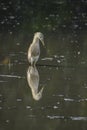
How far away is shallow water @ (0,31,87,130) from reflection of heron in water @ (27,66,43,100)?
0.20ft

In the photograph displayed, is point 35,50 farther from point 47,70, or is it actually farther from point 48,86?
point 48,86

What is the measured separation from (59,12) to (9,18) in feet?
7.72

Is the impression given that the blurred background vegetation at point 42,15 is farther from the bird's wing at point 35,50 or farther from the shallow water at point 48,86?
the bird's wing at point 35,50

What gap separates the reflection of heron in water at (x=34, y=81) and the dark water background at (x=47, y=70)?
8cm

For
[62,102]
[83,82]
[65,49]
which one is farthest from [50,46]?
[62,102]

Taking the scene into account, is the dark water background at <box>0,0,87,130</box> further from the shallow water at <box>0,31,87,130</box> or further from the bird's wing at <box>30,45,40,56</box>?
the bird's wing at <box>30,45,40,56</box>

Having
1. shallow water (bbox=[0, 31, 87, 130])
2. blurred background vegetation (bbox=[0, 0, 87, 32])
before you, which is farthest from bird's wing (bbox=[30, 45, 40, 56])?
blurred background vegetation (bbox=[0, 0, 87, 32])

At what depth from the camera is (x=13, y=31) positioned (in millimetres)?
18031

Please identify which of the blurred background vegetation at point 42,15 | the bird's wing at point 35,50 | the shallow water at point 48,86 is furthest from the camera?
the blurred background vegetation at point 42,15

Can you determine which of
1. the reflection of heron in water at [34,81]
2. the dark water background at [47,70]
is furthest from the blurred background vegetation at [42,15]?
the reflection of heron in water at [34,81]

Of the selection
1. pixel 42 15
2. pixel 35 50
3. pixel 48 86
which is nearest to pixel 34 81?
pixel 48 86

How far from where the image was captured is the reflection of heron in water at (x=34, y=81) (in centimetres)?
1172

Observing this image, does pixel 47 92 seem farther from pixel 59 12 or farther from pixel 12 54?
pixel 59 12

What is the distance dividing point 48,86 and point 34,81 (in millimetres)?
555
